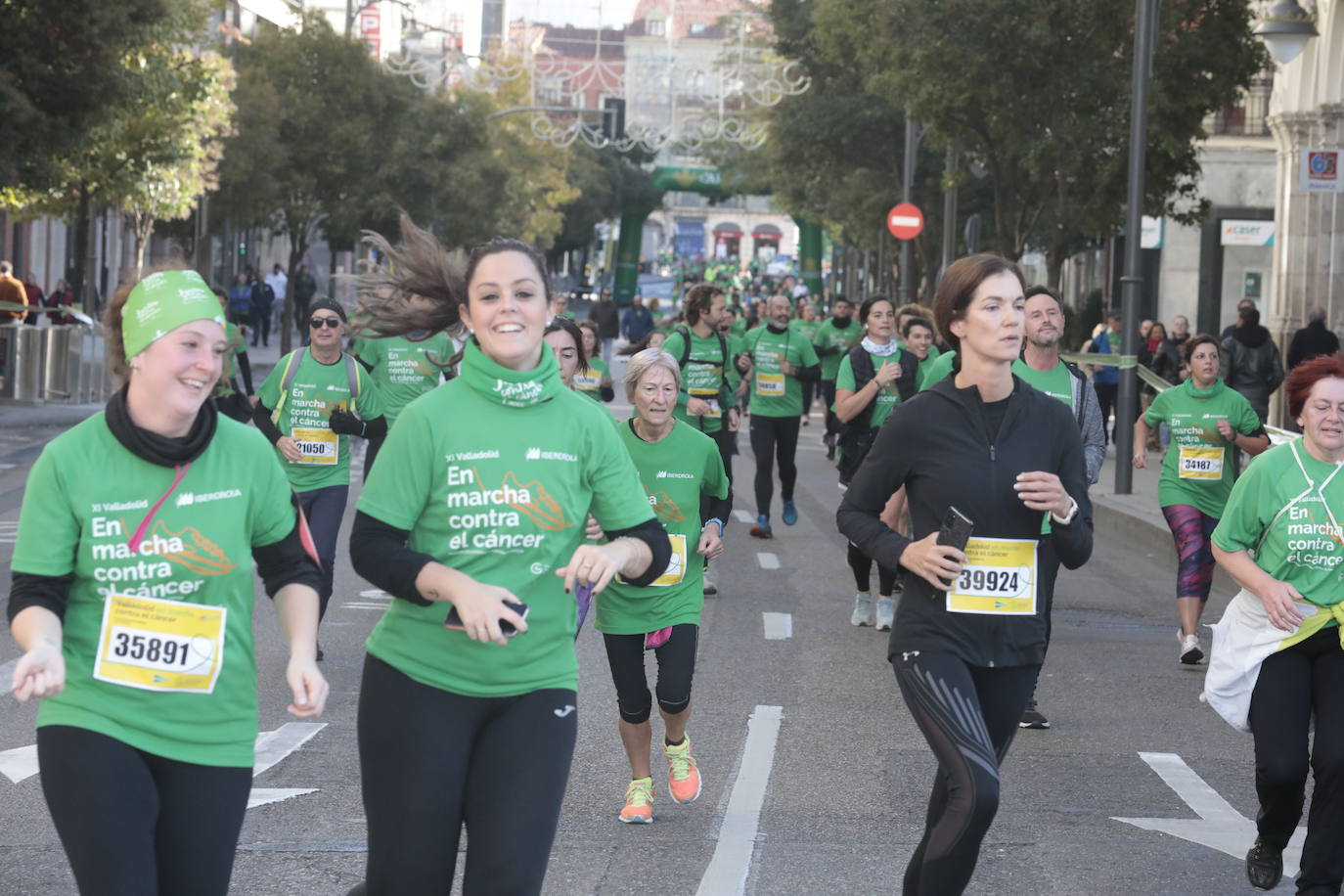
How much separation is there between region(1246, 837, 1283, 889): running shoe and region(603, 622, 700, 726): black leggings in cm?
194

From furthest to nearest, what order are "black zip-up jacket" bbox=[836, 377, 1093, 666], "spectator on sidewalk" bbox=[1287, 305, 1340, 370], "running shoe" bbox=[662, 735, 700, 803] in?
"spectator on sidewalk" bbox=[1287, 305, 1340, 370] → "running shoe" bbox=[662, 735, 700, 803] → "black zip-up jacket" bbox=[836, 377, 1093, 666]

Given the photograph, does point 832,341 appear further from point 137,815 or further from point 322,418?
point 137,815

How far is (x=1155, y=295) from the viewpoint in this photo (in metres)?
43.2

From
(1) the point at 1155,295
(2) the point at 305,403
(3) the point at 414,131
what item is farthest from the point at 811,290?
(2) the point at 305,403

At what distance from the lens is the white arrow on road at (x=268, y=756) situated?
23.6 feet

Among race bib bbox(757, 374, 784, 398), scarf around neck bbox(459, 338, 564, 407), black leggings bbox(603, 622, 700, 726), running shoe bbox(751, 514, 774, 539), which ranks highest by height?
scarf around neck bbox(459, 338, 564, 407)

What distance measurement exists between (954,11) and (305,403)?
51.4 ft

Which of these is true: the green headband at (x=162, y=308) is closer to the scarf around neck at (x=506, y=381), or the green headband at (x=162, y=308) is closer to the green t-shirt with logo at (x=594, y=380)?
the scarf around neck at (x=506, y=381)

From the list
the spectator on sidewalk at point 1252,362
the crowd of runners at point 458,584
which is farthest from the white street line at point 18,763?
the spectator on sidewalk at point 1252,362

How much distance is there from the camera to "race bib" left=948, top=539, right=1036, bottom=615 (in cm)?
502

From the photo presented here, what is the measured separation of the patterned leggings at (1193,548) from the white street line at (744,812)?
2597 mm

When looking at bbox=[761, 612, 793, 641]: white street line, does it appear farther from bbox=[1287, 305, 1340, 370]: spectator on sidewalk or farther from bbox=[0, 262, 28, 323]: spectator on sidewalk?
bbox=[0, 262, 28, 323]: spectator on sidewalk

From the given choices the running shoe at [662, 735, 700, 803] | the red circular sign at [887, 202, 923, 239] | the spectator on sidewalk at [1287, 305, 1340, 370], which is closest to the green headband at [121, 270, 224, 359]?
the running shoe at [662, 735, 700, 803]

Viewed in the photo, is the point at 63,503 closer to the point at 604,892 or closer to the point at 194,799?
the point at 194,799
